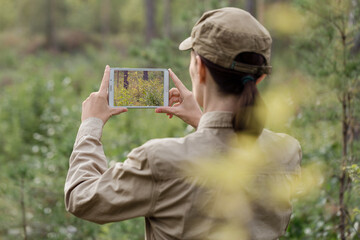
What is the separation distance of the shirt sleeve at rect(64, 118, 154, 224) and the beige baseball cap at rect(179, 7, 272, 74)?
1.24 ft

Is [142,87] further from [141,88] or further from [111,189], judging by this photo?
[111,189]

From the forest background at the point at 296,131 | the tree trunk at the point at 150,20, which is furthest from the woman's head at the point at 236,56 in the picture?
the tree trunk at the point at 150,20

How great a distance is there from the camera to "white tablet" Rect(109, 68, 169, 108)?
1.90m

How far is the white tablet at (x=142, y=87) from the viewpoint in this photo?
1896 mm

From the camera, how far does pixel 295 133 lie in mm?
3754

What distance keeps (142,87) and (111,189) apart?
2.19ft

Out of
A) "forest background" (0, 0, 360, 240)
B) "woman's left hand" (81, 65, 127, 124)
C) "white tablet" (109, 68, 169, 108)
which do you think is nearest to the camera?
"woman's left hand" (81, 65, 127, 124)

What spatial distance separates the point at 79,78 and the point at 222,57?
13572 mm

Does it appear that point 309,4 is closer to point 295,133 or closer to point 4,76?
point 295,133

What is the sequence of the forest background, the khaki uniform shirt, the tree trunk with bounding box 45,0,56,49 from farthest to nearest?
the tree trunk with bounding box 45,0,56,49 → the forest background → the khaki uniform shirt

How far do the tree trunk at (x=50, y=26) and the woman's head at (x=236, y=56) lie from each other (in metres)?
28.2

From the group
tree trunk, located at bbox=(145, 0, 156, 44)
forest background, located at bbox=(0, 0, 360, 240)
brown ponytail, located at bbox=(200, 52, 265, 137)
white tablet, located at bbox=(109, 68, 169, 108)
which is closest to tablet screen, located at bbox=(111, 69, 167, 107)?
white tablet, located at bbox=(109, 68, 169, 108)

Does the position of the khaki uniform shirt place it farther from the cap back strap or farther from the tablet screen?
the tablet screen

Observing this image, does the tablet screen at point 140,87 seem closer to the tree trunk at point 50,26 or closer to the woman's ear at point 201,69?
the woman's ear at point 201,69
